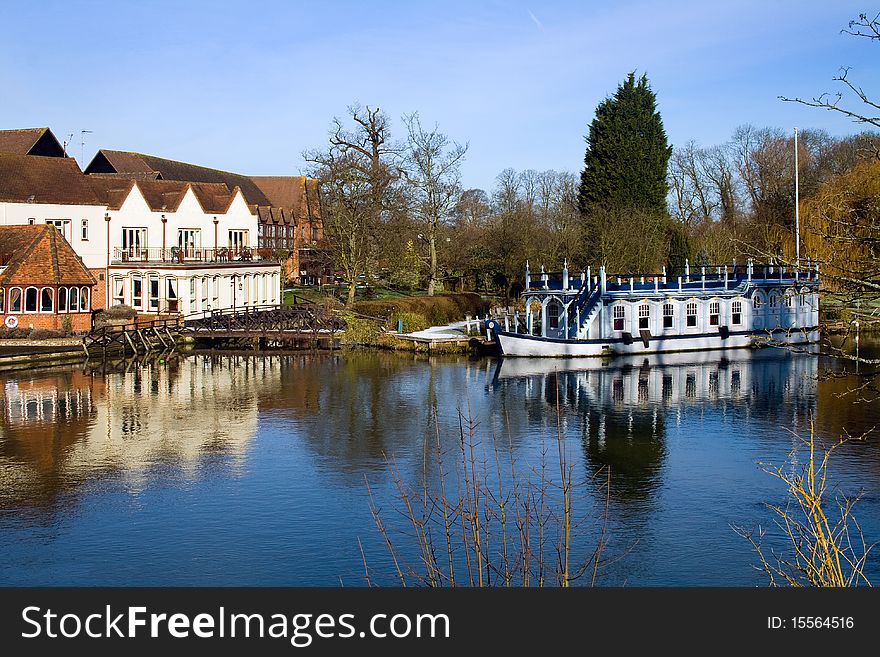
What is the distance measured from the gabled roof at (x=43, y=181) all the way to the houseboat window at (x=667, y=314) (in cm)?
2535

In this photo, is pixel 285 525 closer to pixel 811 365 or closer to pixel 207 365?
pixel 207 365

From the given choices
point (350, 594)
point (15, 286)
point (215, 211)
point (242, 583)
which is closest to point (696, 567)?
point (242, 583)

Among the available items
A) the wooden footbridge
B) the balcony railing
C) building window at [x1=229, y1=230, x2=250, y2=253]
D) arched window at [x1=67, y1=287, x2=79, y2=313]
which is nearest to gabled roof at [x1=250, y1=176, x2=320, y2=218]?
building window at [x1=229, y1=230, x2=250, y2=253]

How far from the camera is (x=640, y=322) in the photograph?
3844cm

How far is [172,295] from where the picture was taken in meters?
44.7

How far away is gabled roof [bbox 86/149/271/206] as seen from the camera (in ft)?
186

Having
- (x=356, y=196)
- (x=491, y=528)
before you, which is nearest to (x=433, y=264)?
(x=356, y=196)

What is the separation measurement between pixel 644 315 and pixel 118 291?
23675 mm

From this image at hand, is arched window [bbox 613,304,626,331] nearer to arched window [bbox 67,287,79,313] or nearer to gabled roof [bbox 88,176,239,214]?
arched window [bbox 67,287,79,313]

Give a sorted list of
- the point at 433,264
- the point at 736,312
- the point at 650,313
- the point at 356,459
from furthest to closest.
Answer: the point at 433,264
the point at 736,312
the point at 650,313
the point at 356,459

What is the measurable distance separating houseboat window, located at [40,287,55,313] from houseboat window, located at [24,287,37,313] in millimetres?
252

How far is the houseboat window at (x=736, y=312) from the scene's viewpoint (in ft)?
134

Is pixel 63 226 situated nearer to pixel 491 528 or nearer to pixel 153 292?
pixel 153 292

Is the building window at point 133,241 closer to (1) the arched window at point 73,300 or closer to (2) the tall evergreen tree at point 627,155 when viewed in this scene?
(1) the arched window at point 73,300
